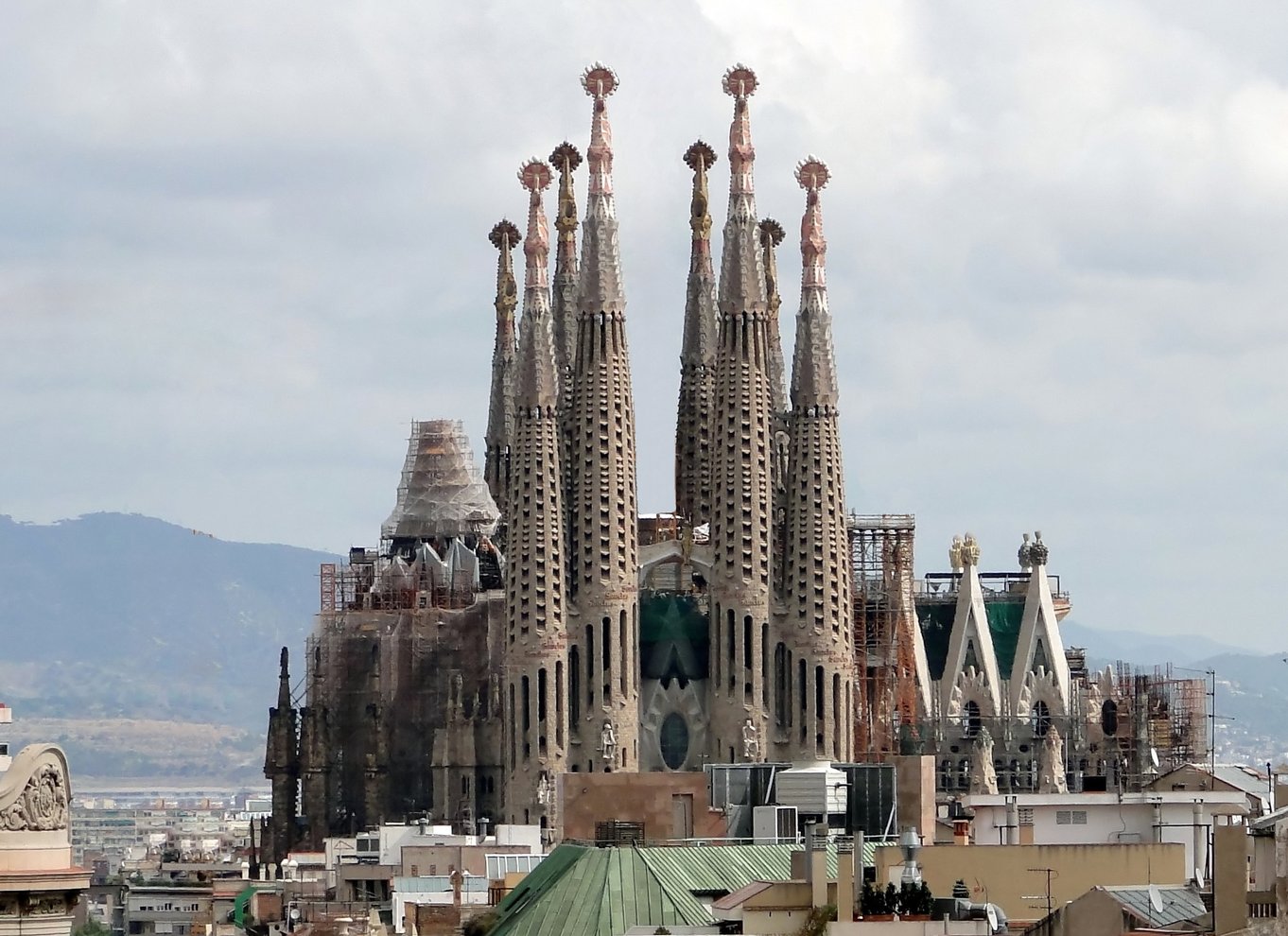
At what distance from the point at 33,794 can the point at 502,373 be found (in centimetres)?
11611

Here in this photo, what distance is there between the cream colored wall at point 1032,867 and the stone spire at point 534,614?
72898mm

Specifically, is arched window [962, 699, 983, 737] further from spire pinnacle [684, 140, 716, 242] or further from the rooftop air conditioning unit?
the rooftop air conditioning unit

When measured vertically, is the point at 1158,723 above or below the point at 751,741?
above

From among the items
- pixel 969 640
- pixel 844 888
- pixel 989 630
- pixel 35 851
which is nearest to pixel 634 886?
pixel 844 888

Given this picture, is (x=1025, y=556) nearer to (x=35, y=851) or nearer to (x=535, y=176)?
(x=535, y=176)

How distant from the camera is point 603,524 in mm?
122312

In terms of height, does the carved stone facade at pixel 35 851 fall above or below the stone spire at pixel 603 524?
below

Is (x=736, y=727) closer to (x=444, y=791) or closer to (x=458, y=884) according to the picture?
(x=444, y=791)

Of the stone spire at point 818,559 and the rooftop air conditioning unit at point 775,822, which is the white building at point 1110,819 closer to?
the rooftop air conditioning unit at point 775,822

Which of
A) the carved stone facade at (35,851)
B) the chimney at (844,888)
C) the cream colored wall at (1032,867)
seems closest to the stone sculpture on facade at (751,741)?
the cream colored wall at (1032,867)

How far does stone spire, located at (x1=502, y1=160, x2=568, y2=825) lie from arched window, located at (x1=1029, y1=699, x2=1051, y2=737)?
69.6ft

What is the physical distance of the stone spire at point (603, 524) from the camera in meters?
122

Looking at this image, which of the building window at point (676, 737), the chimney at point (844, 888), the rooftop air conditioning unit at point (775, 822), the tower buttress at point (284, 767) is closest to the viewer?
the chimney at point (844, 888)

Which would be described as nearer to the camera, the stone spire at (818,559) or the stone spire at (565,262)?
the stone spire at (818,559)
